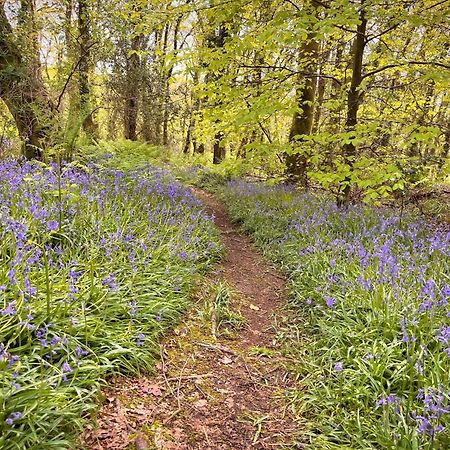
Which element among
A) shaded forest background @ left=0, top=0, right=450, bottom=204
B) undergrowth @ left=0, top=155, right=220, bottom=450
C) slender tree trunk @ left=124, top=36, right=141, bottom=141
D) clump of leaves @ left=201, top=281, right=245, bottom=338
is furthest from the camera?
slender tree trunk @ left=124, top=36, right=141, bottom=141

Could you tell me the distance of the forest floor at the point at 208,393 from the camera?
2.39 m

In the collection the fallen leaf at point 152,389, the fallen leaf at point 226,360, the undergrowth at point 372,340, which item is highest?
the undergrowth at point 372,340

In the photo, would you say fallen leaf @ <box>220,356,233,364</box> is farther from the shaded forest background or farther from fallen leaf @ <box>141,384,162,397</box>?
the shaded forest background

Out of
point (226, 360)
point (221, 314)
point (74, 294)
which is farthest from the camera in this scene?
point (221, 314)

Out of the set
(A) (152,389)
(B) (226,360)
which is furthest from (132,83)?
(A) (152,389)

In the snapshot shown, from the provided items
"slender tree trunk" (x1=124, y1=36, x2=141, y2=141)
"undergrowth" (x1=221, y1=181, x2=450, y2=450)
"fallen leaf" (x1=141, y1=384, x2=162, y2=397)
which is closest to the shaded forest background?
"slender tree trunk" (x1=124, y1=36, x2=141, y2=141)

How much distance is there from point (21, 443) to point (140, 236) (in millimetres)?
3009

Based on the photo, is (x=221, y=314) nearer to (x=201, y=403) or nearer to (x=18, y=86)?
(x=201, y=403)

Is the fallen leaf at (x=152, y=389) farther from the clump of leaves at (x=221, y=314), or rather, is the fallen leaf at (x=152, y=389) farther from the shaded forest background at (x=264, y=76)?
the shaded forest background at (x=264, y=76)

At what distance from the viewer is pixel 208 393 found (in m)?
2.92

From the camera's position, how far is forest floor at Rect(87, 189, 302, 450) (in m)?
2.39

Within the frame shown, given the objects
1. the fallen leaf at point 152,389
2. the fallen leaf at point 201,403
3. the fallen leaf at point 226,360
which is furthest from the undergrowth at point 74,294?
the fallen leaf at point 226,360

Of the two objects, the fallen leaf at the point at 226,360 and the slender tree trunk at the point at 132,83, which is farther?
the slender tree trunk at the point at 132,83

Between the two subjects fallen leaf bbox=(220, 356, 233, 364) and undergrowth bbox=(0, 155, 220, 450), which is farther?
fallen leaf bbox=(220, 356, 233, 364)
